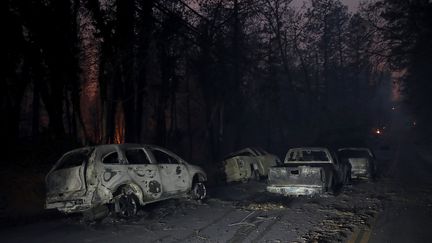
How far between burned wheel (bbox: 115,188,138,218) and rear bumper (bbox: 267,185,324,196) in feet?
15.4

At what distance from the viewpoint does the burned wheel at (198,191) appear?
40.7 ft

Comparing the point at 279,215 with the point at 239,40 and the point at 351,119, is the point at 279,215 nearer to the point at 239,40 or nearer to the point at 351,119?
the point at 239,40

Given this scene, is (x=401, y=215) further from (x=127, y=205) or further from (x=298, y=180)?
(x=127, y=205)

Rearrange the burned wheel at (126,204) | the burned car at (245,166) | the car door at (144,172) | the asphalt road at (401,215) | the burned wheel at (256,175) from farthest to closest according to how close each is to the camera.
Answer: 1. the burned wheel at (256,175)
2. the burned car at (245,166)
3. the car door at (144,172)
4. the burned wheel at (126,204)
5. the asphalt road at (401,215)

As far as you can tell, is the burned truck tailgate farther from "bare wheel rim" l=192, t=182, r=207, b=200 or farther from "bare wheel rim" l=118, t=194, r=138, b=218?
"bare wheel rim" l=118, t=194, r=138, b=218

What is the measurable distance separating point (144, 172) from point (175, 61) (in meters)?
17.5

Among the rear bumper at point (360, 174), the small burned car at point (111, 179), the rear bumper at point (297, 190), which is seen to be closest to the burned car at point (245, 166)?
the rear bumper at point (360, 174)

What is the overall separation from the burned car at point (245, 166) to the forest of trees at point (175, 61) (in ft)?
19.4

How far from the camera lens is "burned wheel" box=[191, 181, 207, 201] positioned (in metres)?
12.4

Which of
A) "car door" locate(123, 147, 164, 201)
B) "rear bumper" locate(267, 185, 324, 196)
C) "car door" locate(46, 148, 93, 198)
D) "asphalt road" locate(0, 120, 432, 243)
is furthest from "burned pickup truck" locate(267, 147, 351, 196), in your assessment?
"car door" locate(46, 148, 93, 198)

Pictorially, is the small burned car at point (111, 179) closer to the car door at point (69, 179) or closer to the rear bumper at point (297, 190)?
the car door at point (69, 179)

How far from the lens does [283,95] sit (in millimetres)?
57625

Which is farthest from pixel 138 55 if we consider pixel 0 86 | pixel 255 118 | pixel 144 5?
pixel 255 118

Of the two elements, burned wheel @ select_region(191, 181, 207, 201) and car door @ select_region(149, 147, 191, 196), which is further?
burned wheel @ select_region(191, 181, 207, 201)
